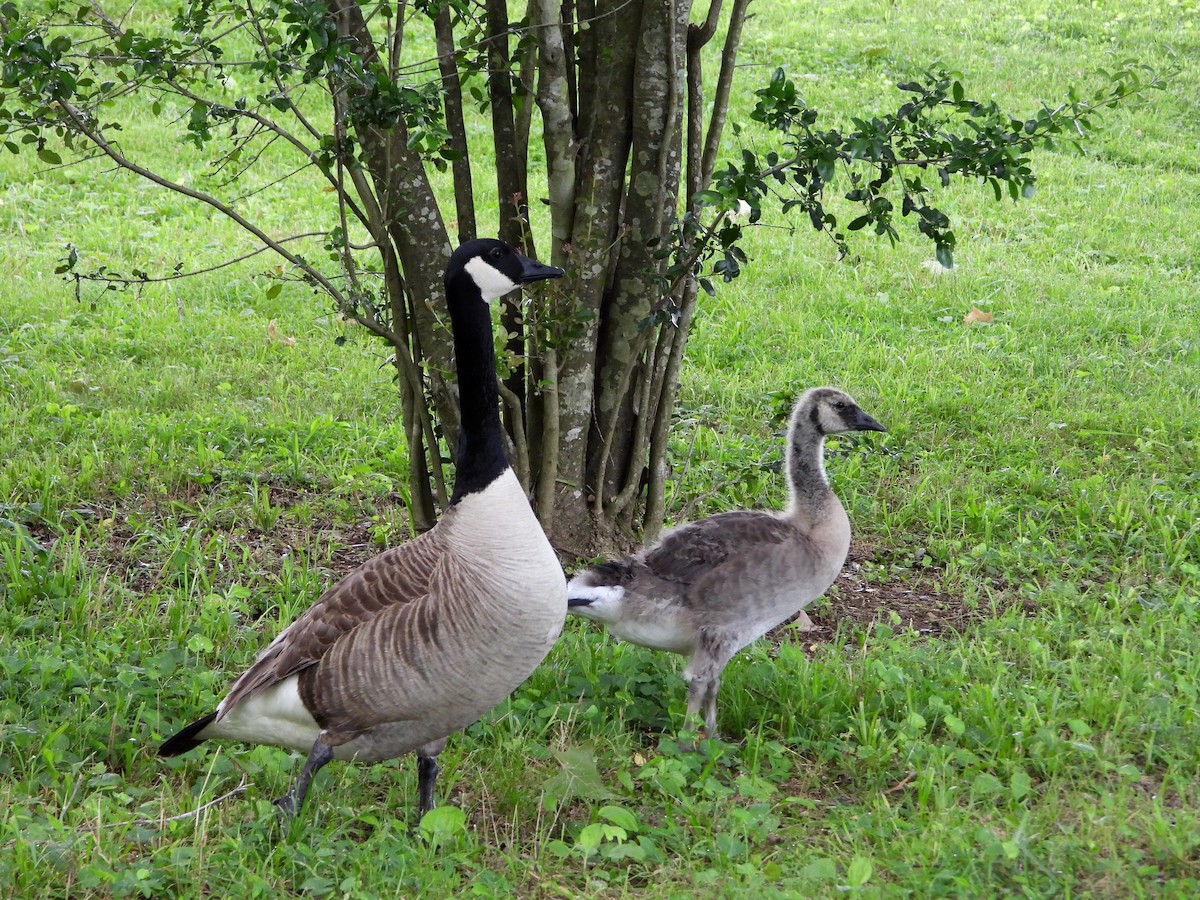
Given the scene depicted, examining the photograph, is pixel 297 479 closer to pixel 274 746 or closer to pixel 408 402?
pixel 408 402

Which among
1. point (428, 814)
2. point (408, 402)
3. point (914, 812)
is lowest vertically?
point (914, 812)

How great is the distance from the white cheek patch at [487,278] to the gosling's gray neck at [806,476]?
5.60 feet

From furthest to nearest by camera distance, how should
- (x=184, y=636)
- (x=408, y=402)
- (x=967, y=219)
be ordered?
(x=967, y=219), (x=408, y=402), (x=184, y=636)

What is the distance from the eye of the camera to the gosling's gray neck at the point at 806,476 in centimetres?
505

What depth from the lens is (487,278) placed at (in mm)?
3998

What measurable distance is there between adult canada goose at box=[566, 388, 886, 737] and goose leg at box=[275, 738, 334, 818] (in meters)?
1.08

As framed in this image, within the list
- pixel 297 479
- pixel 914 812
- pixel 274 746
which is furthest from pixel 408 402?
pixel 914 812

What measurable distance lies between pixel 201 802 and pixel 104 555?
215 cm

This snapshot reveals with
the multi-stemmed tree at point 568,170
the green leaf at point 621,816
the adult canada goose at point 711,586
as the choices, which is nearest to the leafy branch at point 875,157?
the multi-stemmed tree at point 568,170

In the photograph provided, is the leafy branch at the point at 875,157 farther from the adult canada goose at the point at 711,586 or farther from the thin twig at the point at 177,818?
the thin twig at the point at 177,818

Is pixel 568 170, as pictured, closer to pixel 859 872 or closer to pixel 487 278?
pixel 487 278

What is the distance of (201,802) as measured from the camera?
3.85 meters

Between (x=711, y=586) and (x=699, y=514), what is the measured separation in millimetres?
1750

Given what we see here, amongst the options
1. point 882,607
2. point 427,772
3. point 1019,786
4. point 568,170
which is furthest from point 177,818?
point 882,607
